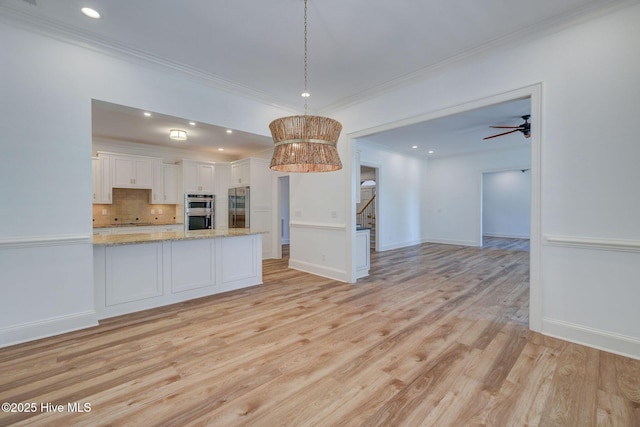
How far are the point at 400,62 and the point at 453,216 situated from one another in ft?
22.0

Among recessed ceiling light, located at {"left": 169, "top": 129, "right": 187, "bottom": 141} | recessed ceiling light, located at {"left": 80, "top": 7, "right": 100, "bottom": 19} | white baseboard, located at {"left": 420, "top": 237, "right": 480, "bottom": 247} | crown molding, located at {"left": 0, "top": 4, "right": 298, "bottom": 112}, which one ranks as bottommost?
white baseboard, located at {"left": 420, "top": 237, "right": 480, "bottom": 247}

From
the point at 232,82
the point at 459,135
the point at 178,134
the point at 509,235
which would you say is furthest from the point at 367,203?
the point at 232,82

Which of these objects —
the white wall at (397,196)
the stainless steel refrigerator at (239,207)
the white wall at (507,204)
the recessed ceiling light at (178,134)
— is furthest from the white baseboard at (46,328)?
the white wall at (507,204)

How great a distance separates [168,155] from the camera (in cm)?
714

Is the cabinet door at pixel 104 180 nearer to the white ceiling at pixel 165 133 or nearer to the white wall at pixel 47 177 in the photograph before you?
the white ceiling at pixel 165 133

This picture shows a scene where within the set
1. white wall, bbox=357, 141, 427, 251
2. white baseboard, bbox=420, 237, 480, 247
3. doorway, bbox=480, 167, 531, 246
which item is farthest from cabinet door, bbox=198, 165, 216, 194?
doorway, bbox=480, 167, 531, 246

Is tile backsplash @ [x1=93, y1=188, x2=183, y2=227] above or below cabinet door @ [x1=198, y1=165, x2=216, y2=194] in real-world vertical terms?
below

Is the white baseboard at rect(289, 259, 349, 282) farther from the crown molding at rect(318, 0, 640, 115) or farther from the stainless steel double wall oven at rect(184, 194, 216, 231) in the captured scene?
the stainless steel double wall oven at rect(184, 194, 216, 231)

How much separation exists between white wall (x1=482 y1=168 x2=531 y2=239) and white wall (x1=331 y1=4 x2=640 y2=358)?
8643mm

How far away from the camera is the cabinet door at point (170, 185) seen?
6926 mm

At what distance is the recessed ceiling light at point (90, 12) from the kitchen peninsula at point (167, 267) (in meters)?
2.30

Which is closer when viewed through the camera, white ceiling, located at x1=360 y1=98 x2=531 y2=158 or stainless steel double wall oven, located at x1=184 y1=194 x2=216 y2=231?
white ceiling, located at x1=360 y1=98 x2=531 y2=158

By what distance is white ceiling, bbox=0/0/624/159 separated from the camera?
246 centimetres

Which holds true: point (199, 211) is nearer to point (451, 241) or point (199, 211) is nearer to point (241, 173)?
point (241, 173)
